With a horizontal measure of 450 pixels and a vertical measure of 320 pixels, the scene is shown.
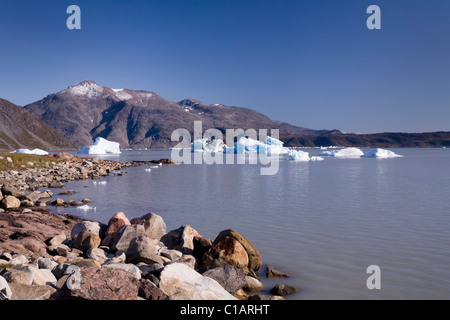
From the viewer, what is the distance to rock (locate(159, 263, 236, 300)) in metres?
4.76

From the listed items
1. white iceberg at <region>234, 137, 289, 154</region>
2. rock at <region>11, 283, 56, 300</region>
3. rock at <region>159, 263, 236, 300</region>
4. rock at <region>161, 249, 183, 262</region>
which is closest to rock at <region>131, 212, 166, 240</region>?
rock at <region>161, 249, 183, 262</region>

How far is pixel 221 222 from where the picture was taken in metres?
11.8

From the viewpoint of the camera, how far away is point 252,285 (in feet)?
20.0

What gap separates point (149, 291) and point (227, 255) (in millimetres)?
2573

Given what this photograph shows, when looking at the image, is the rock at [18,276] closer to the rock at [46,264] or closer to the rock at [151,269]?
the rock at [46,264]

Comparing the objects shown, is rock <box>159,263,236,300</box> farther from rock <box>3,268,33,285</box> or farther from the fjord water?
rock <box>3,268,33,285</box>

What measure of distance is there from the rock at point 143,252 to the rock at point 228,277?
97cm

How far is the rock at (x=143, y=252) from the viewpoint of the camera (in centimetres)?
612

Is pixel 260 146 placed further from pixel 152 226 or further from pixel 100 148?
pixel 152 226

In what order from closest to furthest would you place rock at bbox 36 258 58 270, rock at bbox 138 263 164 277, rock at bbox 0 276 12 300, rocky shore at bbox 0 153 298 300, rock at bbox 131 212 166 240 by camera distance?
rock at bbox 0 276 12 300
rocky shore at bbox 0 153 298 300
rock at bbox 138 263 164 277
rock at bbox 36 258 58 270
rock at bbox 131 212 166 240

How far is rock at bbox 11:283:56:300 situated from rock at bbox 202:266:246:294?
8.07 ft

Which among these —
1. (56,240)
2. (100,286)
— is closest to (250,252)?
(100,286)
